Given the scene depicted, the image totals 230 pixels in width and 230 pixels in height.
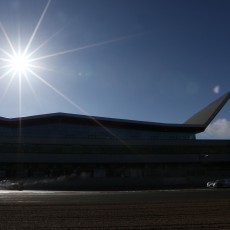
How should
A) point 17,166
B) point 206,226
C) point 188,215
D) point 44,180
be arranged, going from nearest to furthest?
point 206,226, point 188,215, point 44,180, point 17,166

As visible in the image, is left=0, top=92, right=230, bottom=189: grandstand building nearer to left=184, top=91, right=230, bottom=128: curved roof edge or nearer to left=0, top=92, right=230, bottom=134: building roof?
left=0, top=92, right=230, bottom=134: building roof

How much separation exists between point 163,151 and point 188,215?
212 feet

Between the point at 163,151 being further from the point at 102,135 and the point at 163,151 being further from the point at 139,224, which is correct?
the point at 139,224

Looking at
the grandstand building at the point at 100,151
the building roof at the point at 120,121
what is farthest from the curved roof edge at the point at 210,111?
the grandstand building at the point at 100,151

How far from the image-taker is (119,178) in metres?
74.5

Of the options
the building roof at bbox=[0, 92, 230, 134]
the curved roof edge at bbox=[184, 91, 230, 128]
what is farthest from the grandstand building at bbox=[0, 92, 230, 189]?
the curved roof edge at bbox=[184, 91, 230, 128]

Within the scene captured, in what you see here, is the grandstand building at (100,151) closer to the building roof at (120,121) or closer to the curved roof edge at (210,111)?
the building roof at (120,121)

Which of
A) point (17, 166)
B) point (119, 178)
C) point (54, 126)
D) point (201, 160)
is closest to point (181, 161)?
point (201, 160)

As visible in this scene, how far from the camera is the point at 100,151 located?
81562 millimetres

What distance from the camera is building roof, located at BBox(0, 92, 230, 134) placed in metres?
82.3

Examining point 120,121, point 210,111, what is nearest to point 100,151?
point 120,121

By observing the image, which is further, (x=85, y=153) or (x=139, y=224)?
(x=85, y=153)

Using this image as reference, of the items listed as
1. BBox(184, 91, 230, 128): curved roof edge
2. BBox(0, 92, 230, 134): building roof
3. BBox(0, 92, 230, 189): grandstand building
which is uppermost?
BBox(184, 91, 230, 128): curved roof edge

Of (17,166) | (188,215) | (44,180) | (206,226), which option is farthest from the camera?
(17,166)
